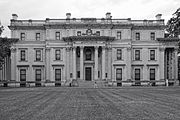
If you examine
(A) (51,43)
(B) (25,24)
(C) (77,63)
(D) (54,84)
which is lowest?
(D) (54,84)

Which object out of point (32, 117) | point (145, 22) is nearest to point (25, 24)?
point (145, 22)

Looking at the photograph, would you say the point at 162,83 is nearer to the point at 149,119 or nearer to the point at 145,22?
the point at 145,22

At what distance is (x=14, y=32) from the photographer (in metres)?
62.6

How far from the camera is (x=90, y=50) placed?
206 feet

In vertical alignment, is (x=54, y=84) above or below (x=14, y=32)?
below

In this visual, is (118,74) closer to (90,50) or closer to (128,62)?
(128,62)

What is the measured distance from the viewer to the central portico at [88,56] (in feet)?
196

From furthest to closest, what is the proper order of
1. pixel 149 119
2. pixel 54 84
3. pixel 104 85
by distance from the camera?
pixel 54 84 → pixel 104 85 → pixel 149 119

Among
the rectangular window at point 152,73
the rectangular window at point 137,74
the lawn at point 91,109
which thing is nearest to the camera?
the lawn at point 91,109

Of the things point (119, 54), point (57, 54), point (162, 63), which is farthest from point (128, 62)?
point (57, 54)

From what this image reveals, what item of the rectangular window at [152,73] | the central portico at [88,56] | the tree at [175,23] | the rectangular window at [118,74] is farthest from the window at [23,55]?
the tree at [175,23]

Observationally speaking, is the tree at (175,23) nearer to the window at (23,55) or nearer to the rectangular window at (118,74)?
the rectangular window at (118,74)

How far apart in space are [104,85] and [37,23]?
67.1ft

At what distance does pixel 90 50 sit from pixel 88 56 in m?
1.37
